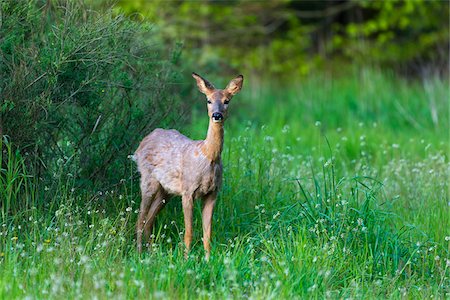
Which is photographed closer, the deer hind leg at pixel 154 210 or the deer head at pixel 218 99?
the deer head at pixel 218 99

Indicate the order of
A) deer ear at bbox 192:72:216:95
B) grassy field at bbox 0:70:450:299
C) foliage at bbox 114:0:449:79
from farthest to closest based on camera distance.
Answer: foliage at bbox 114:0:449:79 < deer ear at bbox 192:72:216:95 < grassy field at bbox 0:70:450:299

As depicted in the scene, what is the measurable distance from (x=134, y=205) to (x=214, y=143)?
4.22 feet

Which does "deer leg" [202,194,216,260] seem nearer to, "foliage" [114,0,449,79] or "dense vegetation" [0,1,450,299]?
"dense vegetation" [0,1,450,299]

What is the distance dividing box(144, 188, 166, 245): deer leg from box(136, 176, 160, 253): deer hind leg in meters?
0.03

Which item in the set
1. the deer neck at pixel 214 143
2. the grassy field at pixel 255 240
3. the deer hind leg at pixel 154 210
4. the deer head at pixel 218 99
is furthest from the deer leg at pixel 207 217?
the deer head at pixel 218 99

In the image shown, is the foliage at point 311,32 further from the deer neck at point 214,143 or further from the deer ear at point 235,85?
the deer neck at point 214,143

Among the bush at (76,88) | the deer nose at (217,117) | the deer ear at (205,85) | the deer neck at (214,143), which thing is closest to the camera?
the deer nose at (217,117)

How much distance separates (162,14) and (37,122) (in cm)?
1092

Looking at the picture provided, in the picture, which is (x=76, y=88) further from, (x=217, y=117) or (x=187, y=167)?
(x=217, y=117)

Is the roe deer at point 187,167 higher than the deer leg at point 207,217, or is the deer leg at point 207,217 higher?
the roe deer at point 187,167

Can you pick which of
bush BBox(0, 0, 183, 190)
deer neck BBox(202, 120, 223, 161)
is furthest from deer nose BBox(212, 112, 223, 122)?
bush BBox(0, 0, 183, 190)

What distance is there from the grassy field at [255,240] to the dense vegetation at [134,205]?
Result: 17mm

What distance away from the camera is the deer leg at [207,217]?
24.5ft

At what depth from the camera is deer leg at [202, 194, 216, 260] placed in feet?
24.5
